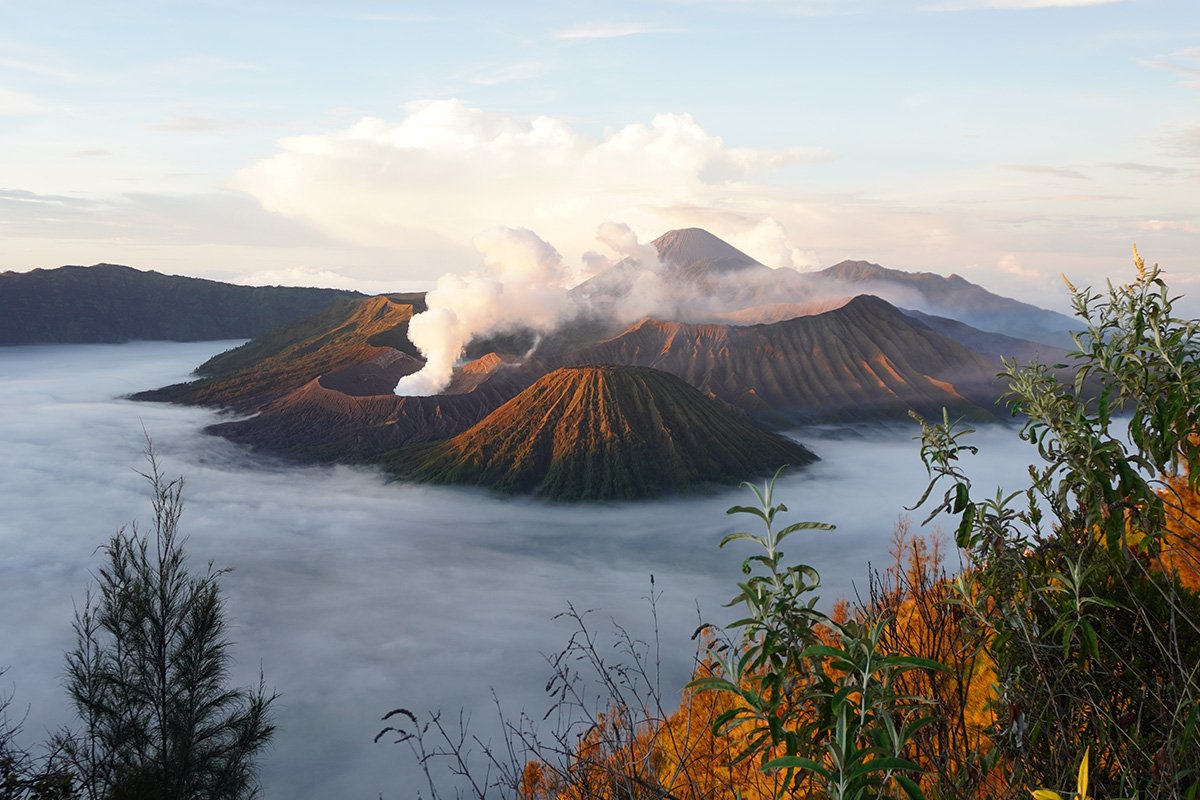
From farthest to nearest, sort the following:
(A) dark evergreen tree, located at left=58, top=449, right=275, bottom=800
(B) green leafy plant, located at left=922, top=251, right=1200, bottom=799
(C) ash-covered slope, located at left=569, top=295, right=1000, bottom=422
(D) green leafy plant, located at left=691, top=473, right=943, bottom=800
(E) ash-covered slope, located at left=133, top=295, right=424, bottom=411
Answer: (C) ash-covered slope, located at left=569, top=295, right=1000, bottom=422, (E) ash-covered slope, located at left=133, top=295, right=424, bottom=411, (A) dark evergreen tree, located at left=58, top=449, right=275, bottom=800, (B) green leafy plant, located at left=922, top=251, right=1200, bottom=799, (D) green leafy plant, located at left=691, top=473, right=943, bottom=800

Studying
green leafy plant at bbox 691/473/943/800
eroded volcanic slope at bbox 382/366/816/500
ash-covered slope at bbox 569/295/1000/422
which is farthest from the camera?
ash-covered slope at bbox 569/295/1000/422

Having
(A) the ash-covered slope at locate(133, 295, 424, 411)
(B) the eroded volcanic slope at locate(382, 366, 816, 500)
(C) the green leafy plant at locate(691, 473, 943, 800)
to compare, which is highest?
(A) the ash-covered slope at locate(133, 295, 424, 411)

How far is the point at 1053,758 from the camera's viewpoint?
10.1 ft

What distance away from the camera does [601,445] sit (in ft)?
293

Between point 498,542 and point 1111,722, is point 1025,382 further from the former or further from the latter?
point 498,542

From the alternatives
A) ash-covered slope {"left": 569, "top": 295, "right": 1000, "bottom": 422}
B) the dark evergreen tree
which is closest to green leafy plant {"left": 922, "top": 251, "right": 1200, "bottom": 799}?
the dark evergreen tree

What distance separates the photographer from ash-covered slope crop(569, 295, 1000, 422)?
121000 mm

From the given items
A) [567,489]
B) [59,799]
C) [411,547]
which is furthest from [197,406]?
[59,799]

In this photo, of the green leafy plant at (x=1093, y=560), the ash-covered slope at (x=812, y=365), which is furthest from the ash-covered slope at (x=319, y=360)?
the green leafy plant at (x=1093, y=560)

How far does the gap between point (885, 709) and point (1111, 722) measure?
49.7 inches

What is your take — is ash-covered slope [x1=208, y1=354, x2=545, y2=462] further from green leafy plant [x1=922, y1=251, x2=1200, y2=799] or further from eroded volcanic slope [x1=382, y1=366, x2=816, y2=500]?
green leafy plant [x1=922, y1=251, x2=1200, y2=799]

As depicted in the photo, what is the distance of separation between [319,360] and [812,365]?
237ft

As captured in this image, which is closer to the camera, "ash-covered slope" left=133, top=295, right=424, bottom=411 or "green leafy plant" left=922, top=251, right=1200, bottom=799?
"green leafy plant" left=922, top=251, right=1200, bottom=799

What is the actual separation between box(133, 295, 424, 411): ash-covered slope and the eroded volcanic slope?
86.6 ft
